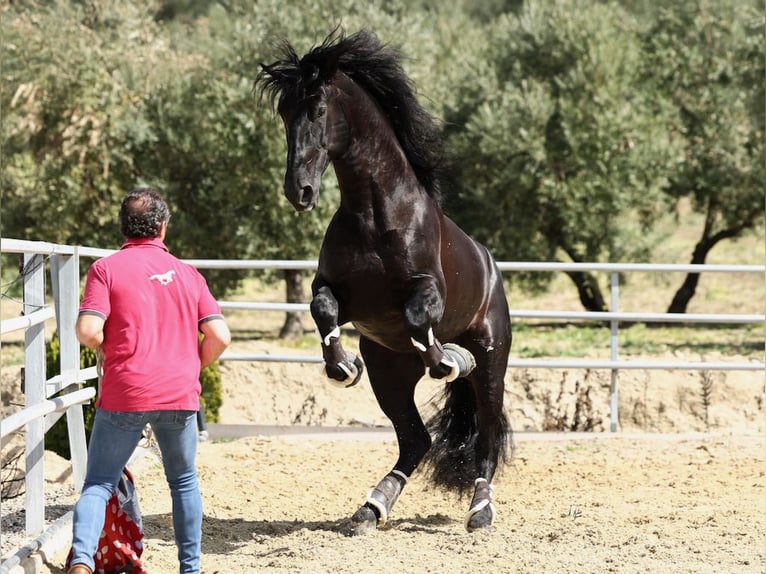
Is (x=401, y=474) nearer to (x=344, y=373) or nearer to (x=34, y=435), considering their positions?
(x=344, y=373)

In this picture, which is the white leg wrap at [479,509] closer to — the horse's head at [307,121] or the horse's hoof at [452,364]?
the horse's hoof at [452,364]

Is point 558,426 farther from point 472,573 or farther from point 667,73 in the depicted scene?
point 667,73

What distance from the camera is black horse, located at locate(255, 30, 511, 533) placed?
15.1ft

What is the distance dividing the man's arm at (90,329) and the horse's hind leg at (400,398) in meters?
2.32

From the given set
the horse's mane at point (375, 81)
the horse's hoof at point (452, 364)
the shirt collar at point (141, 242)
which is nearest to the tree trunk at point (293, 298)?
the horse's mane at point (375, 81)

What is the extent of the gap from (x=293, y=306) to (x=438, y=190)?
3.79 meters

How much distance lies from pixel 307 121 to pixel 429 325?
1127 mm

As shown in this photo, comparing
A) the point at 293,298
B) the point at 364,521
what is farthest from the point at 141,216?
the point at 293,298

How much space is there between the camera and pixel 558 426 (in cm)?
1030

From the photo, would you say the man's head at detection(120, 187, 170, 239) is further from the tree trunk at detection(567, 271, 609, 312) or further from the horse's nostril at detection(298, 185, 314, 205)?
the tree trunk at detection(567, 271, 609, 312)

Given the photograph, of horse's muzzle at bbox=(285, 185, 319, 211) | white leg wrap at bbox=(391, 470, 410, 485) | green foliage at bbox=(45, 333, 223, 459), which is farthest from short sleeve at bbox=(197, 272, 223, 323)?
green foliage at bbox=(45, 333, 223, 459)

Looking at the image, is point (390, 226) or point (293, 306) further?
point (293, 306)

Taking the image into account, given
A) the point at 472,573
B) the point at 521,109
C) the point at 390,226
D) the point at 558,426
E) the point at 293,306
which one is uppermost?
the point at 521,109

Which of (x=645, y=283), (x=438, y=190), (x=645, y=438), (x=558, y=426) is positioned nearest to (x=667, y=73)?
(x=645, y=283)
